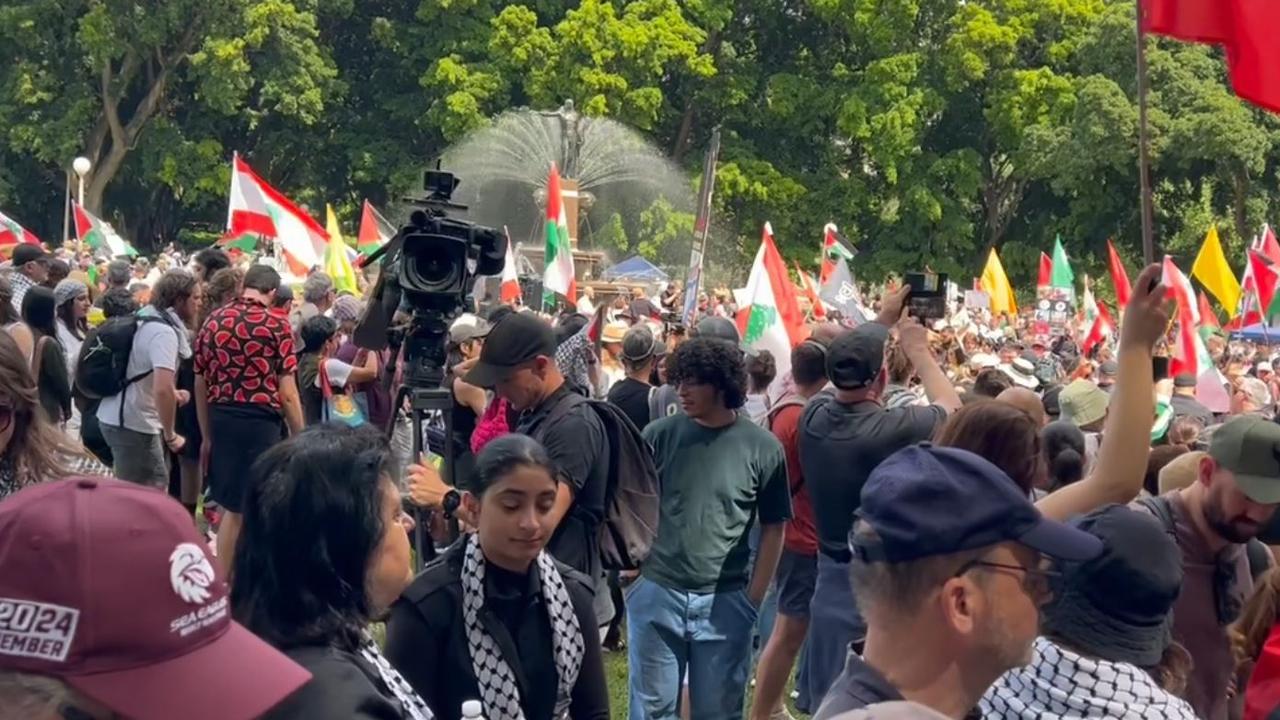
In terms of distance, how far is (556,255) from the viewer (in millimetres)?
14820

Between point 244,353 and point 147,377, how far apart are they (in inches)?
33.7

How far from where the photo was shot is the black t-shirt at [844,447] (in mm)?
5605

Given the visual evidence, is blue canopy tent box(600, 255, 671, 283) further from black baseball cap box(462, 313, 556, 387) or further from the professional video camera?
black baseball cap box(462, 313, 556, 387)

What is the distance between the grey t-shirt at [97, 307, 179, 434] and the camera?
800cm

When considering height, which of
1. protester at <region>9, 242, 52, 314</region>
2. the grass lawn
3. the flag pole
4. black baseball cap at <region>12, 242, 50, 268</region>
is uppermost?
the flag pole

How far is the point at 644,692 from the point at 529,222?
35357 millimetres

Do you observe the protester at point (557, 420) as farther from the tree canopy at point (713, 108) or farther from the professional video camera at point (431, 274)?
the tree canopy at point (713, 108)

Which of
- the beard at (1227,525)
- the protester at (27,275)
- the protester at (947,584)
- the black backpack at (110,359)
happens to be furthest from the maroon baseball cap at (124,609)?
the protester at (27,275)

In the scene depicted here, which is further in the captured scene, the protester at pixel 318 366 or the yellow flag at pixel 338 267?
the yellow flag at pixel 338 267

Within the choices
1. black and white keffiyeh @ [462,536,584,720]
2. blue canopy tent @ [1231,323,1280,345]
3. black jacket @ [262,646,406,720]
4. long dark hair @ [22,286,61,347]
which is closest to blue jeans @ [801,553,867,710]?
black and white keffiyeh @ [462,536,584,720]

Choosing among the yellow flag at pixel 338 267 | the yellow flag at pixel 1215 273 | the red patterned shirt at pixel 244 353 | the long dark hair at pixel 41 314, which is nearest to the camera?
the red patterned shirt at pixel 244 353

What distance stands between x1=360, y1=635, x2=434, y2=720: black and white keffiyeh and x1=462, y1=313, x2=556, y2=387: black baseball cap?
235 centimetres

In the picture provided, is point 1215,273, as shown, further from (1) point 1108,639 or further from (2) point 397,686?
(2) point 397,686

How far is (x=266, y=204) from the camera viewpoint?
1797 cm
